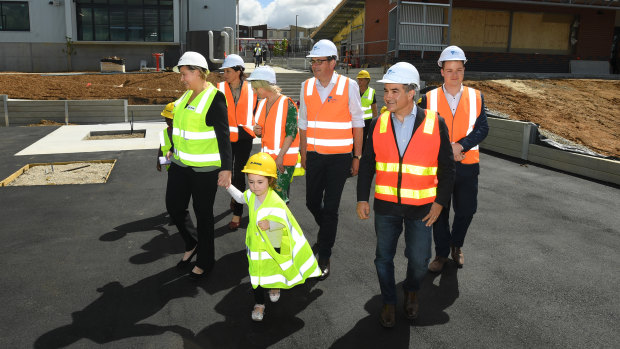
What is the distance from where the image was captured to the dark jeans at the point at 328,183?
4621 millimetres

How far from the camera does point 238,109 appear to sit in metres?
5.99

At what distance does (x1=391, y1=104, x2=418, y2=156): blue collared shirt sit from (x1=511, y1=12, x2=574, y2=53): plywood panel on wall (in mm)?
22088

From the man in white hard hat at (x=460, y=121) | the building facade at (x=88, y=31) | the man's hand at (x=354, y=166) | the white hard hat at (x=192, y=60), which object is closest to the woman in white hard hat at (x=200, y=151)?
the white hard hat at (x=192, y=60)

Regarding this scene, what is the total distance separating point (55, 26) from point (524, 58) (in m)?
30.9

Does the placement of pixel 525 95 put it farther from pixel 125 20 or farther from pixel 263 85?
pixel 125 20

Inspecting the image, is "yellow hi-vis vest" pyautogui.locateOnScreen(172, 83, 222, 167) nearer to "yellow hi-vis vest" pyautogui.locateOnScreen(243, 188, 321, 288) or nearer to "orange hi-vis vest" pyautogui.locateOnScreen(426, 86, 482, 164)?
"yellow hi-vis vest" pyautogui.locateOnScreen(243, 188, 321, 288)

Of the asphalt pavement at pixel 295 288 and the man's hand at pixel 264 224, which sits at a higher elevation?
the man's hand at pixel 264 224

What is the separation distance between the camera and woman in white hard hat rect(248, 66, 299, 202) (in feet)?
15.8

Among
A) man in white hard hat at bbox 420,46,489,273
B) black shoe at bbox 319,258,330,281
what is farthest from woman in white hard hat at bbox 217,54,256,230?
man in white hard hat at bbox 420,46,489,273

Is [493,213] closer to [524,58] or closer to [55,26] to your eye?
[524,58]

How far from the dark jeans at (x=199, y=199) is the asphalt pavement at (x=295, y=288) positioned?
29 cm

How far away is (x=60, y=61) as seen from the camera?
108 feet

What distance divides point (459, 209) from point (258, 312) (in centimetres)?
235

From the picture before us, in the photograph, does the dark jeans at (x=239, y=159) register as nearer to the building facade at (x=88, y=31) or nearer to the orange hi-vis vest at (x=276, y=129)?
the orange hi-vis vest at (x=276, y=129)
